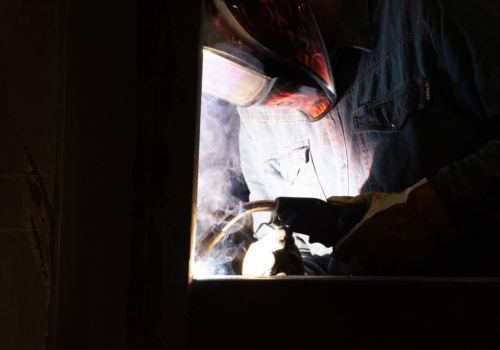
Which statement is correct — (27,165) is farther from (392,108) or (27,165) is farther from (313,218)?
(392,108)

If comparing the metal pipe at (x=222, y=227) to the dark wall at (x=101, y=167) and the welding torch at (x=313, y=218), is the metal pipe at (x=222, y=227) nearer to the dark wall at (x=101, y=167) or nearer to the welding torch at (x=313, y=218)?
the welding torch at (x=313, y=218)

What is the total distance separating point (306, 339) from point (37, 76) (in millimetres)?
645

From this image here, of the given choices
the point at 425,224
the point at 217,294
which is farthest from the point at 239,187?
the point at 217,294

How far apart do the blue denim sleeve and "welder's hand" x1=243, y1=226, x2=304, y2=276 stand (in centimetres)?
37

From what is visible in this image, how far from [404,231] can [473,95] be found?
1.52 ft

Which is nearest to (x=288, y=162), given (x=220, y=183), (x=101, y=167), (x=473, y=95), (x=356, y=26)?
(x=220, y=183)

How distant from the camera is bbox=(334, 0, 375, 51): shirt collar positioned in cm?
136

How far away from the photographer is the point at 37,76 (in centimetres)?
70

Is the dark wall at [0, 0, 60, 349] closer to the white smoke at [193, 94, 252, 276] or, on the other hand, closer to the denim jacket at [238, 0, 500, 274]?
the white smoke at [193, 94, 252, 276]

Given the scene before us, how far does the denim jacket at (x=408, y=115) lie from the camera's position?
1032mm

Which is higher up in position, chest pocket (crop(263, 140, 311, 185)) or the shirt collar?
the shirt collar

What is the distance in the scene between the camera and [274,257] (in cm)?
99

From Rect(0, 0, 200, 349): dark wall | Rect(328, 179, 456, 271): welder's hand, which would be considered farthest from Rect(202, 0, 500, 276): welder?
Rect(0, 0, 200, 349): dark wall

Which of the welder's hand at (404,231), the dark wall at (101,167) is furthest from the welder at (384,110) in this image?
the dark wall at (101,167)
